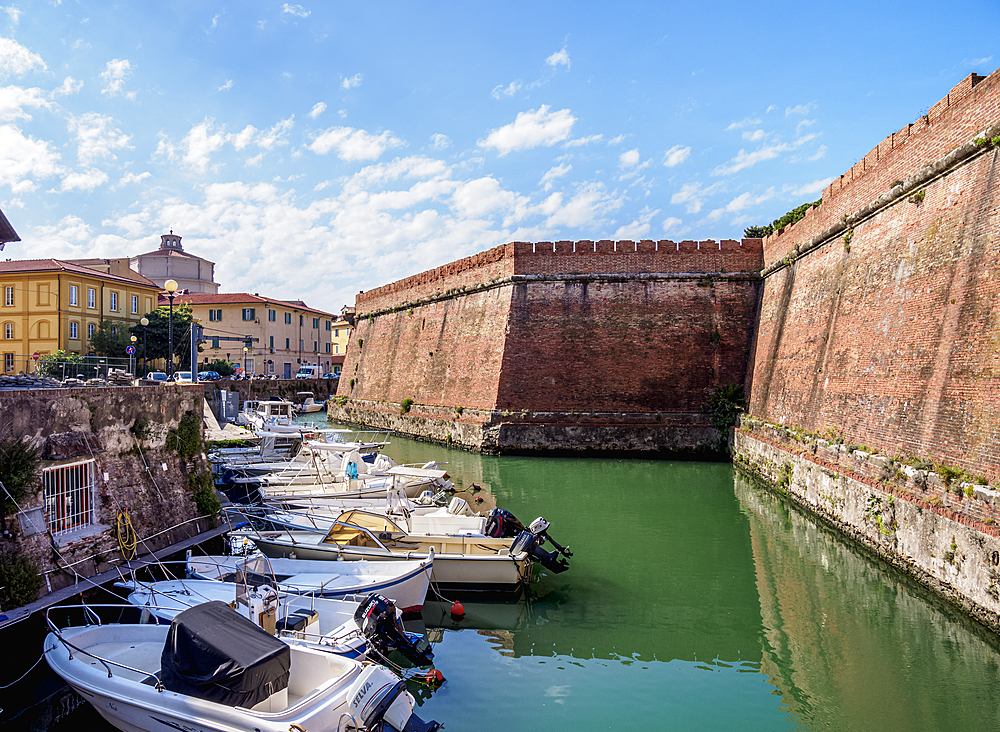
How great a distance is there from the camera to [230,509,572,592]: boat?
30.1 feet

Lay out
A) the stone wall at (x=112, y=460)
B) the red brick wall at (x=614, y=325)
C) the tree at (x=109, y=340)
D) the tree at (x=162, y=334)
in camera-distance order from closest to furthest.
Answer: the stone wall at (x=112, y=460) → the red brick wall at (x=614, y=325) → the tree at (x=109, y=340) → the tree at (x=162, y=334)

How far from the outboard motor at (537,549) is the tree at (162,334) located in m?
32.4

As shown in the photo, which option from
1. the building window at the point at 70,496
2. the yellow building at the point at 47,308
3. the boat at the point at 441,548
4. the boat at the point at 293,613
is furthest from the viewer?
the yellow building at the point at 47,308

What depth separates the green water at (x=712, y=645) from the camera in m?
5.97

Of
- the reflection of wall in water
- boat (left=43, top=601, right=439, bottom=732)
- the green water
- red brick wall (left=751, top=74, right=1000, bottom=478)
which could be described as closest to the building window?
boat (left=43, top=601, right=439, bottom=732)

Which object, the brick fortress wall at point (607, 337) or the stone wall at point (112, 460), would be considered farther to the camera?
the brick fortress wall at point (607, 337)

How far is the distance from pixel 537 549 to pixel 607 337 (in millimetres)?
14158

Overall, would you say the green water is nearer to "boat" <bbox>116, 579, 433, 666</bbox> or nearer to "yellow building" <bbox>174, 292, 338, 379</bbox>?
"boat" <bbox>116, 579, 433, 666</bbox>

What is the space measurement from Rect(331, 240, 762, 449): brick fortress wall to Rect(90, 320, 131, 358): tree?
21.0 meters

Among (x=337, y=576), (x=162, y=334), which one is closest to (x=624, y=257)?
(x=337, y=576)

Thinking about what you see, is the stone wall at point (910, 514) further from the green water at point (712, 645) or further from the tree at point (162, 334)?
the tree at point (162, 334)

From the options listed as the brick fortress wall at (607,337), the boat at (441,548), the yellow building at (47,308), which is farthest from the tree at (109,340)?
the boat at (441,548)

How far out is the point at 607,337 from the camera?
2256 centimetres

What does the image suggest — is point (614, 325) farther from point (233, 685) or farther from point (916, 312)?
point (233, 685)
